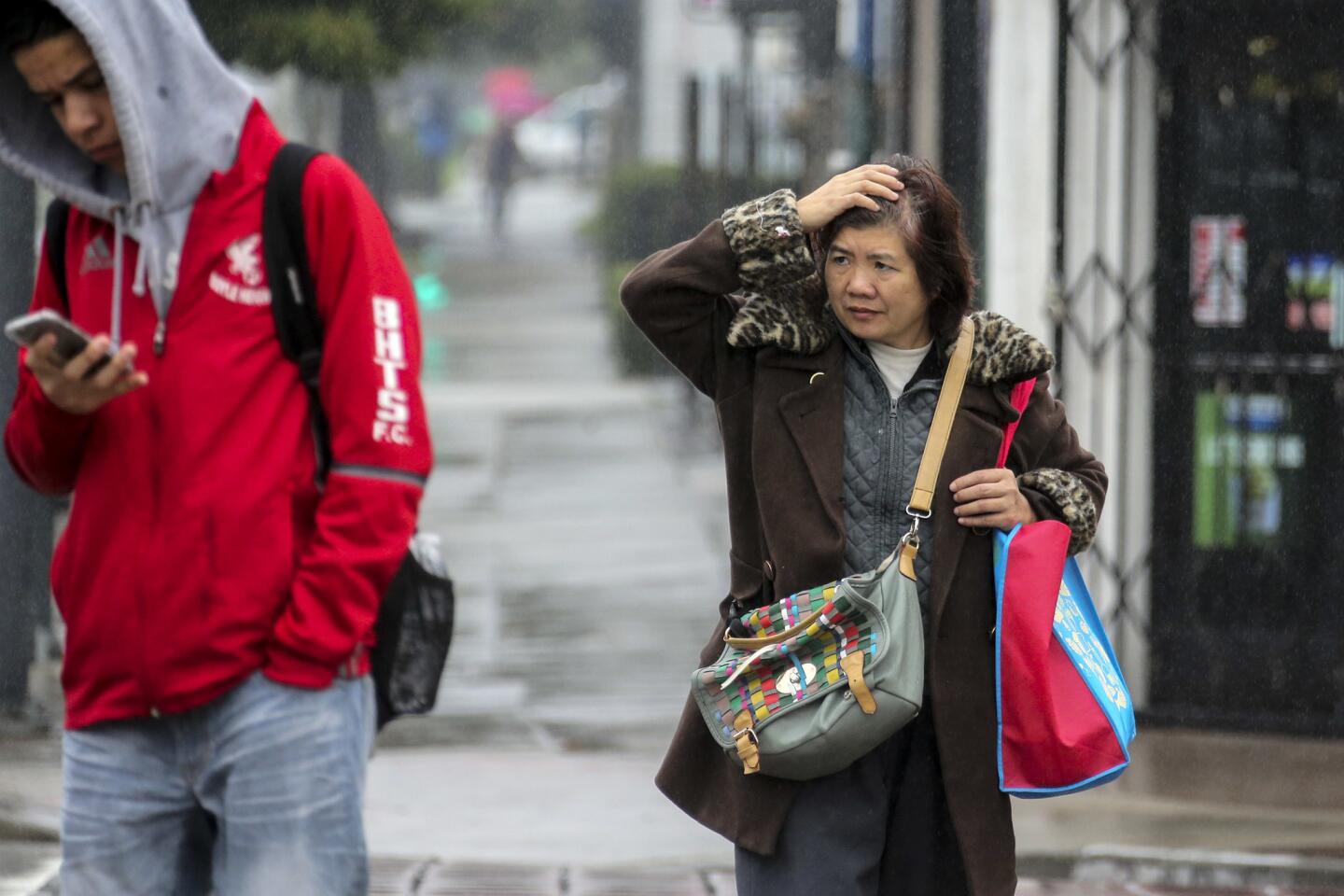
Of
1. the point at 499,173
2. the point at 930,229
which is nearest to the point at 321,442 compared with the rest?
the point at 930,229

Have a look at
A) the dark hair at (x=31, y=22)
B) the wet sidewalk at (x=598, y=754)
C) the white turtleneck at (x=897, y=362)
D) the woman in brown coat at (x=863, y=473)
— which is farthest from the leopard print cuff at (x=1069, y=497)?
the wet sidewalk at (x=598, y=754)

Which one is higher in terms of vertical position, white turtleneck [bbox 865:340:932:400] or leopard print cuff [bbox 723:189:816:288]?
leopard print cuff [bbox 723:189:816:288]

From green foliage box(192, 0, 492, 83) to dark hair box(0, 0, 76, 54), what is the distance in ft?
18.3

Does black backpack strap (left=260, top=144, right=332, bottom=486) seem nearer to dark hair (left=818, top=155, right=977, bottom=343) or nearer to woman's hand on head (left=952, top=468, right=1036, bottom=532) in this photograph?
dark hair (left=818, top=155, right=977, bottom=343)

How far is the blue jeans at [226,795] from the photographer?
2857mm

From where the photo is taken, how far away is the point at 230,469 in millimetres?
2846

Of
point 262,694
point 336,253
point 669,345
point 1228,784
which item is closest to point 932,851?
point 669,345

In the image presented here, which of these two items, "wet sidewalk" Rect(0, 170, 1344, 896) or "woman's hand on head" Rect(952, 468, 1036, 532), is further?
"wet sidewalk" Rect(0, 170, 1344, 896)

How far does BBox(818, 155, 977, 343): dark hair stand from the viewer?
329 centimetres

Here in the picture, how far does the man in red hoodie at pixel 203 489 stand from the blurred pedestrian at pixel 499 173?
30825 mm

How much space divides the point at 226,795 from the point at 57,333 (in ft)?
2.28

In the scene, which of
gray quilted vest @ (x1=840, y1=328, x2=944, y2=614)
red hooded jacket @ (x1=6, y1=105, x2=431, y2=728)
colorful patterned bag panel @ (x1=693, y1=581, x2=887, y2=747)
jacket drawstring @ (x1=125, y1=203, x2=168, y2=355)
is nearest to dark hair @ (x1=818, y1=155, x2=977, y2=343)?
gray quilted vest @ (x1=840, y1=328, x2=944, y2=614)

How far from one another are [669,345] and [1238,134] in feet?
Answer: 14.2

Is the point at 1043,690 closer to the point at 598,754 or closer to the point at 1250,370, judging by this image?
the point at 598,754
